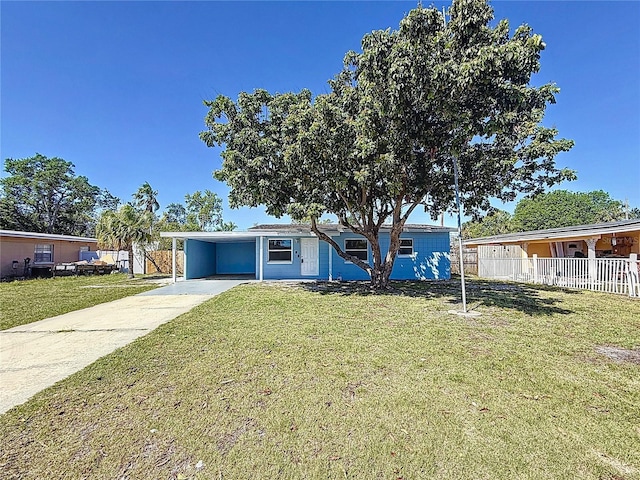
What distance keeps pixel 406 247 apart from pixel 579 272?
6.90 m

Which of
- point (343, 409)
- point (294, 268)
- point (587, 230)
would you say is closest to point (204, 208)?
point (294, 268)

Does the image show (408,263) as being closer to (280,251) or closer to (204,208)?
(280,251)

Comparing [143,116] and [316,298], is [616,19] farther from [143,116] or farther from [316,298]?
[143,116]

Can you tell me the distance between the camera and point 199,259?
1767 centimetres

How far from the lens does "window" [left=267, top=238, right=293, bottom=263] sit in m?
16.2

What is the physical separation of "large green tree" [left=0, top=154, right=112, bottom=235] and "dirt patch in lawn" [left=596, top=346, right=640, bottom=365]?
4279 centimetres

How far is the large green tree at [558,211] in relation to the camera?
141 feet

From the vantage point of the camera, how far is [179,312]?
8062mm

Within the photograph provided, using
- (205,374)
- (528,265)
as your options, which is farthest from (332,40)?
(528,265)

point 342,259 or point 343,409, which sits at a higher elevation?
point 342,259

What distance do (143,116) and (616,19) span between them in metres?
18.9

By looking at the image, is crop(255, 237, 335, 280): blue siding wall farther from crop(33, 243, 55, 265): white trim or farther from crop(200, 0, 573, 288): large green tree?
crop(33, 243, 55, 265): white trim

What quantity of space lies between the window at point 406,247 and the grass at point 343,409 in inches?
393

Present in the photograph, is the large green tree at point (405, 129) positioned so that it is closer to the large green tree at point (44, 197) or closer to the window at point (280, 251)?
the window at point (280, 251)
